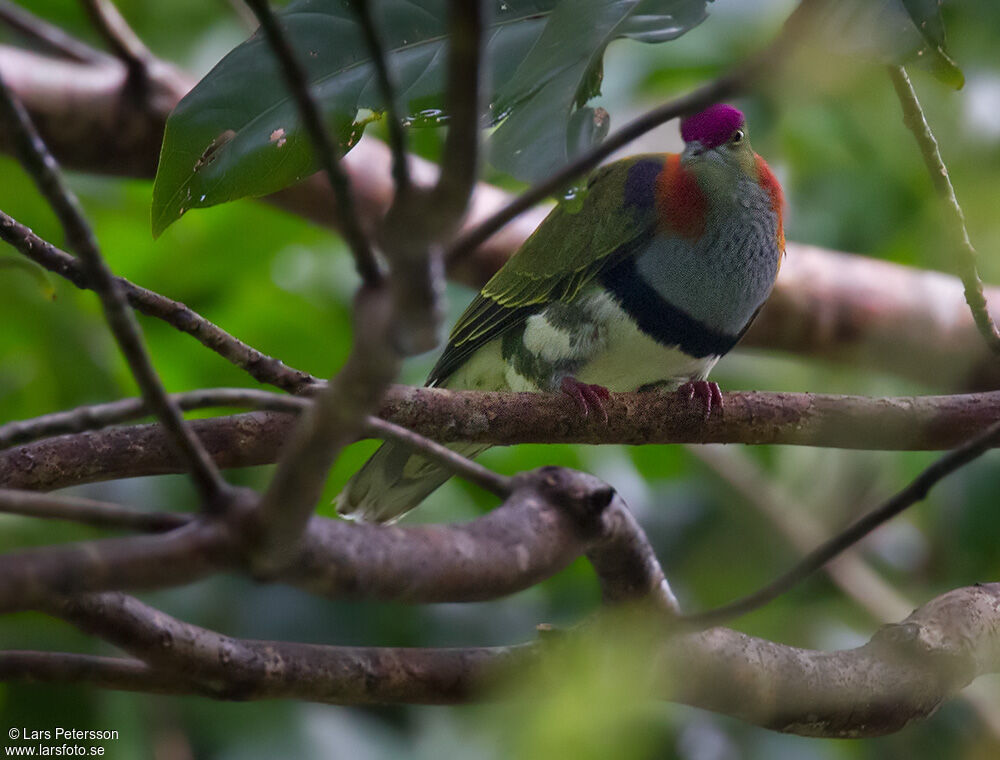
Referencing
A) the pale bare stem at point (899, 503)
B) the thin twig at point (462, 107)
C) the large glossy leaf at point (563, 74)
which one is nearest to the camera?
the thin twig at point (462, 107)

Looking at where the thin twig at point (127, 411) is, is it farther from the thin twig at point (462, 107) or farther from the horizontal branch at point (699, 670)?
the horizontal branch at point (699, 670)

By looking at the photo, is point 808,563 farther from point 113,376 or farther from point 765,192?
point 113,376

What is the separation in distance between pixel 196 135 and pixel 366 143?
6.41 ft

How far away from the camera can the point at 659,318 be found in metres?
2.41

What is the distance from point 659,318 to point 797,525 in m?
1.51

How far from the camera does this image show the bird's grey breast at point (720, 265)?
7.85 ft

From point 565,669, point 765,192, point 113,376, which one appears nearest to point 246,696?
point 565,669

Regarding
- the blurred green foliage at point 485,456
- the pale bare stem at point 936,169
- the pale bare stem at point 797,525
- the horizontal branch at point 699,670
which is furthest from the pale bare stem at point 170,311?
the pale bare stem at point 797,525

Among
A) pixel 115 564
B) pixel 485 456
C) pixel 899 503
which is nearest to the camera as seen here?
pixel 115 564

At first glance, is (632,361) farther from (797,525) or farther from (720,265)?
(797,525)

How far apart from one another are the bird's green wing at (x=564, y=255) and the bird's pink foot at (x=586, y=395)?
35 centimetres

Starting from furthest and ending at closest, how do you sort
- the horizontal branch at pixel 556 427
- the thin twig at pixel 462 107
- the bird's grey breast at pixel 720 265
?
1. the bird's grey breast at pixel 720 265
2. the horizontal branch at pixel 556 427
3. the thin twig at pixel 462 107

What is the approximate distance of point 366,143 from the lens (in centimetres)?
338

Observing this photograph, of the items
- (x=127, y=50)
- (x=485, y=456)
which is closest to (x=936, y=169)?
(x=485, y=456)
